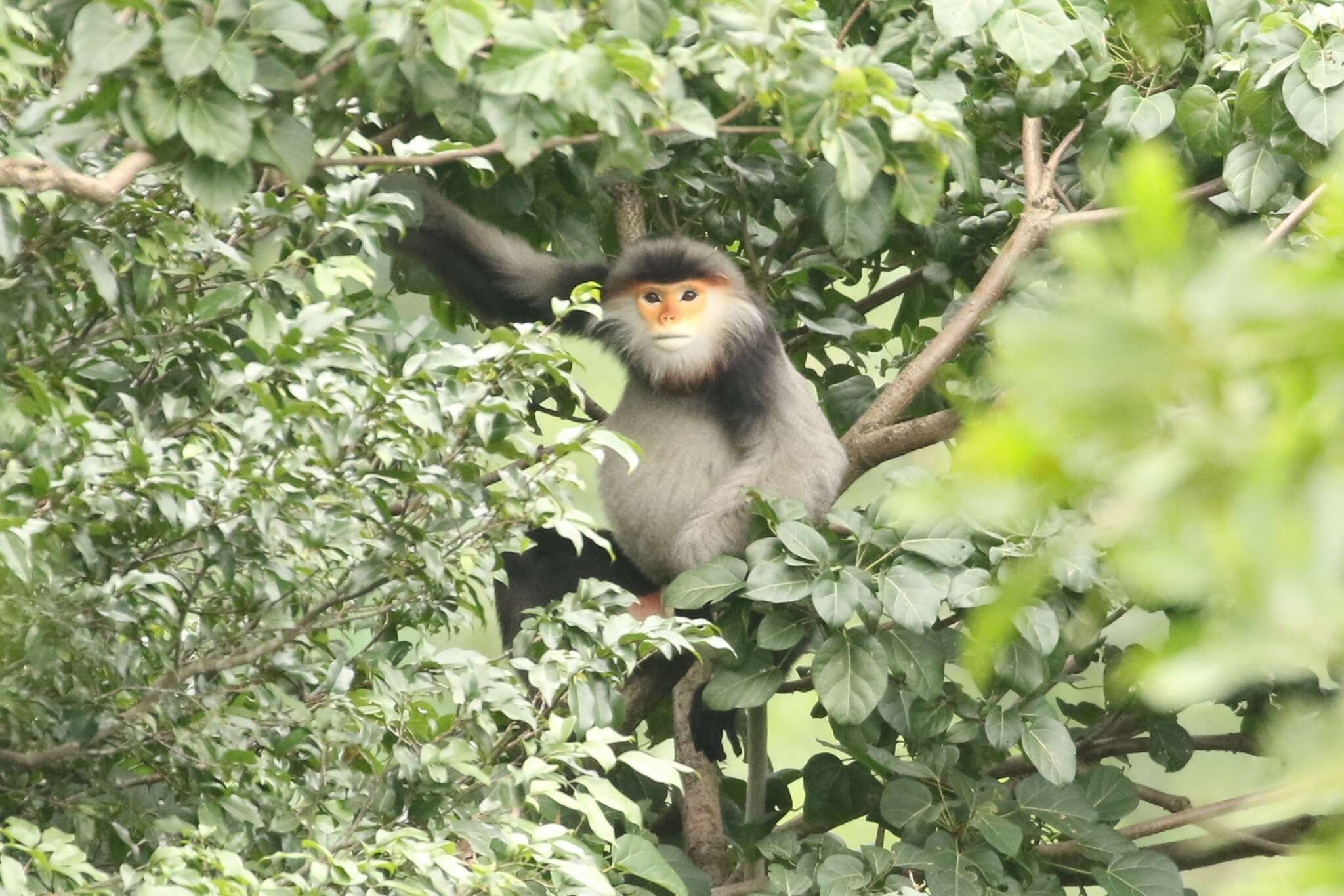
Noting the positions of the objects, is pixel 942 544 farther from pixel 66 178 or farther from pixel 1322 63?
pixel 66 178

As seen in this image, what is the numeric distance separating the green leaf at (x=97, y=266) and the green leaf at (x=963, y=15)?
1376 mm

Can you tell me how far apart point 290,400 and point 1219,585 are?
1574 mm

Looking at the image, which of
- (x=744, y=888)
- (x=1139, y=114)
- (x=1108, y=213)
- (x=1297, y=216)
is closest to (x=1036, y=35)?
(x=1139, y=114)

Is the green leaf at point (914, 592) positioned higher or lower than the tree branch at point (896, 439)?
higher

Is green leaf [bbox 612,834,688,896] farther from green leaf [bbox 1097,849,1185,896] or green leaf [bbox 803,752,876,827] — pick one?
green leaf [bbox 1097,849,1185,896]

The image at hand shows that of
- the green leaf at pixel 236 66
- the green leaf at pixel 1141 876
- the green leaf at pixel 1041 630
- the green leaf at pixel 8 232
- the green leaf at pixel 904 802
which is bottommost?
the green leaf at pixel 1141 876

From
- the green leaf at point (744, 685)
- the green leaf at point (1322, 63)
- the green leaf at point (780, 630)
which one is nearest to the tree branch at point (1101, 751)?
the green leaf at point (744, 685)

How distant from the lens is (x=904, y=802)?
2.63 metres

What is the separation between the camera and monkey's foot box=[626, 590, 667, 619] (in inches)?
128

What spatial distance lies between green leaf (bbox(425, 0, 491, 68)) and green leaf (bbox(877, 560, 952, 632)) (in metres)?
1.25

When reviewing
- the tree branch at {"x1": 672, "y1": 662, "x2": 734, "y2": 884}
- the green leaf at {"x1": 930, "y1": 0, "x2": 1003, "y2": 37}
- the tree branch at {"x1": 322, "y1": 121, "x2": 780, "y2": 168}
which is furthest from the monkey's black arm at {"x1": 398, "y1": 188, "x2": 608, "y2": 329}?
the tree branch at {"x1": 322, "y1": 121, "x2": 780, "y2": 168}

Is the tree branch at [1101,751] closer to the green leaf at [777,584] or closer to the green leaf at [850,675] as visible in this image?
the green leaf at [850,675]

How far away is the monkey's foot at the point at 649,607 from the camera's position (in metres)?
3.26

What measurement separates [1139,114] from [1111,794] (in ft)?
4.06
